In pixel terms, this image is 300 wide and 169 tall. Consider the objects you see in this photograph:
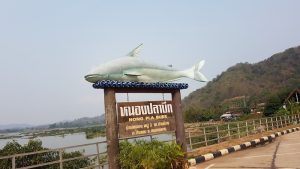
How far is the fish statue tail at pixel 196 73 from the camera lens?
10.4 metres

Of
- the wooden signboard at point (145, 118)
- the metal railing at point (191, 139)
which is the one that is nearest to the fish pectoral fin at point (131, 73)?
the wooden signboard at point (145, 118)

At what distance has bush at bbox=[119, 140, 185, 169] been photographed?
312 inches

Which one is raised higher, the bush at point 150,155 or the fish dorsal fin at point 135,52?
the fish dorsal fin at point 135,52

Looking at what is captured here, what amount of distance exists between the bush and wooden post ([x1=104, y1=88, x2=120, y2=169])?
0.52 feet

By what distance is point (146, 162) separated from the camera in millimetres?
7844

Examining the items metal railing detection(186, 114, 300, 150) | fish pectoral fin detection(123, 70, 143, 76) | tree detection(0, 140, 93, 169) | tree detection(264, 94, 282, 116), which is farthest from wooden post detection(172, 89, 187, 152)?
tree detection(264, 94, 282, 116)

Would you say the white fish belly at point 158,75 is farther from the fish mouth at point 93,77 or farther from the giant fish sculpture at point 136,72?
the fish mouth at point 93,77

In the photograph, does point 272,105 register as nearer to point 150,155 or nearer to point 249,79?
point 150,155

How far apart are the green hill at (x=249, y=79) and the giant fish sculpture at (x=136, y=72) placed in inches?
4820

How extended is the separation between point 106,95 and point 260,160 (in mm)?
4326

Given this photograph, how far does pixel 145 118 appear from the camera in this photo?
9.22 metres

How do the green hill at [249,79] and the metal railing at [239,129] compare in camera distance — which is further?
the green hill at [249,79]

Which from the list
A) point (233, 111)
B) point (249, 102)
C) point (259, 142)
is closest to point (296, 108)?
point (259, 142)

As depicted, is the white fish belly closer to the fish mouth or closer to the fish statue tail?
the fish statue tail
